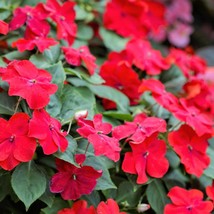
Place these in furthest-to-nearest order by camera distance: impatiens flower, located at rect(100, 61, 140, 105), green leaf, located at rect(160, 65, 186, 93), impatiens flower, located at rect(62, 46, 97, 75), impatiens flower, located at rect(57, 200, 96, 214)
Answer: green leaf, located at rect(160, 65, 186, 93)
impatiens flower, located at rect(100, 61, 140, 105)
impatiens flower, located at rect(62, 46, 97, 75)
impatiens flower, located at rect(57, 200, 96, 214)

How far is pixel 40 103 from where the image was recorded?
1188 mm

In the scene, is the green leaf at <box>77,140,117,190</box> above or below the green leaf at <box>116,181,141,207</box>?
above

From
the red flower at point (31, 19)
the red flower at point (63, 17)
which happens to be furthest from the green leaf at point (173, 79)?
the red flower at point (31, 19)

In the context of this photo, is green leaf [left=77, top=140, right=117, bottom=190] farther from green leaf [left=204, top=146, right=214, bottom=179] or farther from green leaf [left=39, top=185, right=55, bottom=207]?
green leaf [left=204, top=146, right=214, bottom=179]

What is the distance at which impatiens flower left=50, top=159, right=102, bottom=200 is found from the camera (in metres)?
1.25

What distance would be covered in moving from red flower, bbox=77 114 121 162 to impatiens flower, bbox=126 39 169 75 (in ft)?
1.66

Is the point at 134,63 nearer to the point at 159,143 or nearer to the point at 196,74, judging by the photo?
the point at 196,74

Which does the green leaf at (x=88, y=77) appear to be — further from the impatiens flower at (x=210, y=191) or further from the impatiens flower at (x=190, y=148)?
the impatiens flower at (x=210, y=191)

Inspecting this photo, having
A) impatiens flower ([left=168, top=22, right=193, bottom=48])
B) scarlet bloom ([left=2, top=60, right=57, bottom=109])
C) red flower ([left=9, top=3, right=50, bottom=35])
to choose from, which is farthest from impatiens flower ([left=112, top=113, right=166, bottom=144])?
impatiens flower ([left=168, top=22, right=193, bottom=48])

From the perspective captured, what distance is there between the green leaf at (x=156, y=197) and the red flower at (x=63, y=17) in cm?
53

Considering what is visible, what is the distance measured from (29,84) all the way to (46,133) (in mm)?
126

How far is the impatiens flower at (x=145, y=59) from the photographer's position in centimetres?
174

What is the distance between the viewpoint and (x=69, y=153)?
4.07ft

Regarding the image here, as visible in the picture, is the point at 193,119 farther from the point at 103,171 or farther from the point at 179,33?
the point at 179,33
